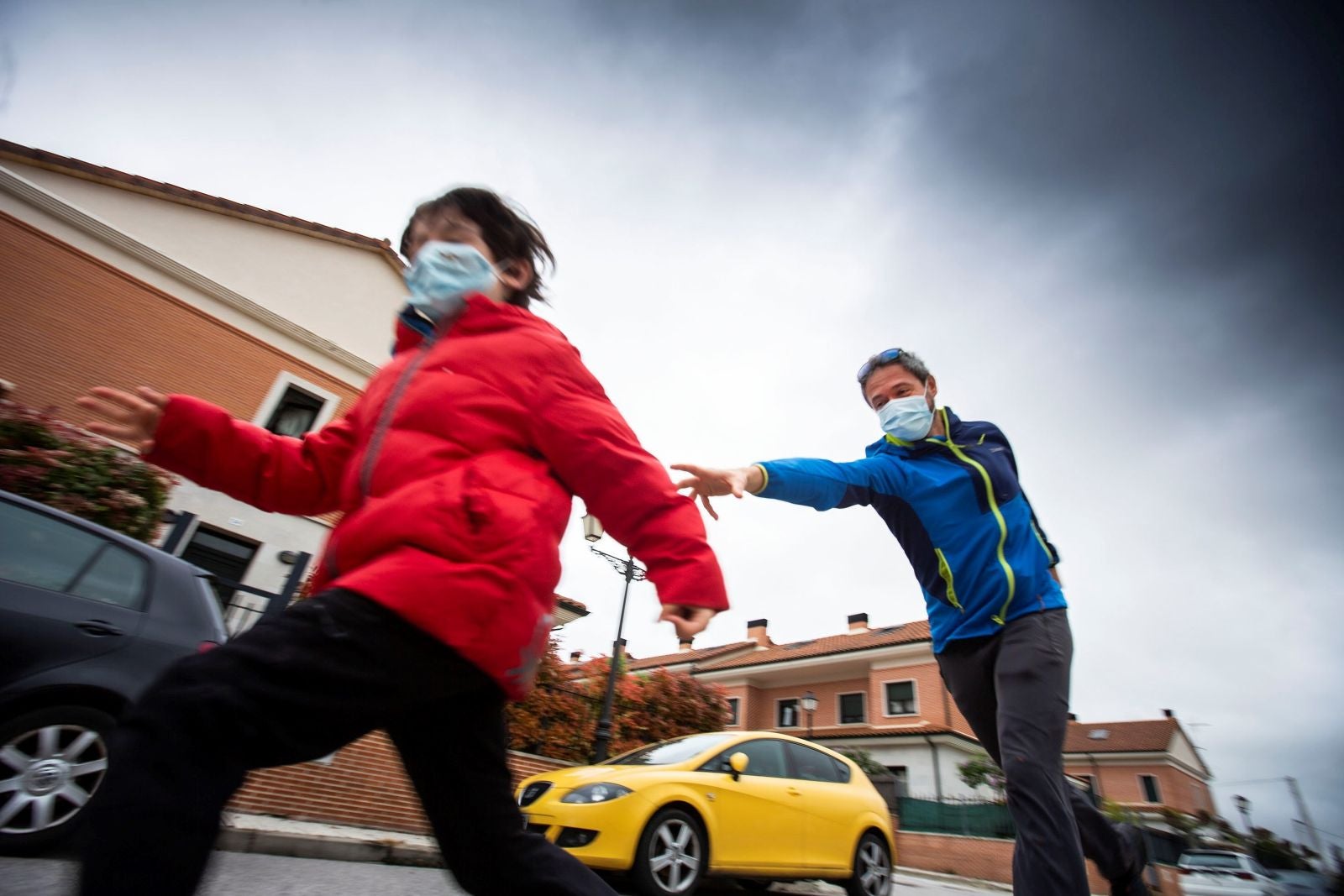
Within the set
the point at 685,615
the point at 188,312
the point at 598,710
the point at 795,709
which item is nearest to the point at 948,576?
the point at 685,615

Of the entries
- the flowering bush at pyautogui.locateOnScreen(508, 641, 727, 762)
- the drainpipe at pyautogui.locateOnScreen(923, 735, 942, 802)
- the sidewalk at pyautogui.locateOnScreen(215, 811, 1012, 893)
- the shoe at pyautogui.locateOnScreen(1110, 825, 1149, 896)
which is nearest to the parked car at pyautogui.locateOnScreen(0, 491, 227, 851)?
the sidewalk at pyautogui.locateOnScreen(215, 811, 1012, 893)

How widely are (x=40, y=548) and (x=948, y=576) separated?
431 cm

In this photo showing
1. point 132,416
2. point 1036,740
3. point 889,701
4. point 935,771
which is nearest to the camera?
point 132,416

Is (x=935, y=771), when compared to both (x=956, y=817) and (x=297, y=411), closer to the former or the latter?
(x=956, y=817)

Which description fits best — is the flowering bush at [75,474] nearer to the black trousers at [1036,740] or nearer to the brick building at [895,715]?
the black trousers at [1036,740]

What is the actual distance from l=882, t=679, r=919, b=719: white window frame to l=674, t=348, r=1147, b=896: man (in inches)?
931

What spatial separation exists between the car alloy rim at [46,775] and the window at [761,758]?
389 cm

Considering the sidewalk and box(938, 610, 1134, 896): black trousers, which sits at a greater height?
box(938, 610, 1134, 896): black trousers

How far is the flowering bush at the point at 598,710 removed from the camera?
862cm

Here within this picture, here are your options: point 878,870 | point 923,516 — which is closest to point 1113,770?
point 878,870

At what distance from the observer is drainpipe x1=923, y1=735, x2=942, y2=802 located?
21.7 metres

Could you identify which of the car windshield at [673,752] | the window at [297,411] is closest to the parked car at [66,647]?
the car windshield at [673,752]

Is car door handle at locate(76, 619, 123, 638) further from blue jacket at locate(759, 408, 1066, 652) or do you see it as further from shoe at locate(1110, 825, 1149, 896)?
shoe at locate(1110, 825, 1149, 896)

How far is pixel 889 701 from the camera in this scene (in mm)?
24969
